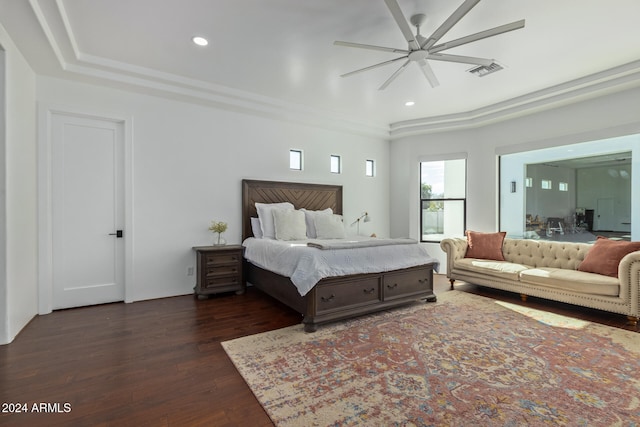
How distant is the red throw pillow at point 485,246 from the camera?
468cm

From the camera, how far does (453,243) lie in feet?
15.8

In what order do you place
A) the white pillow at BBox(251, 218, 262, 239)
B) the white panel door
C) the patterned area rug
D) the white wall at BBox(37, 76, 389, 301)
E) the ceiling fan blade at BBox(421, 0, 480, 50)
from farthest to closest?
the white pillow at BBox(251, 218, 262, 239) < the white wall at BBox(37, 76, 389, 301) < the white panel door < the ceiling fan blade at BBox(421, 0, 480, 50) < the patterned area rug

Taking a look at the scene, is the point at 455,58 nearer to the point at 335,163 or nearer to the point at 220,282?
the point at 335,163

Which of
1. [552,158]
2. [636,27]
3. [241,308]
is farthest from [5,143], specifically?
[552,158]

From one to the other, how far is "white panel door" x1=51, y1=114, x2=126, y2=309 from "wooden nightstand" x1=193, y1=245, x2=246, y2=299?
100 centimetres

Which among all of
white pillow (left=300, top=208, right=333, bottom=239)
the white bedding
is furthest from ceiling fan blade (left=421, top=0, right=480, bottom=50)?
white pillow (left=300, top=208, right=333, bottom=239)

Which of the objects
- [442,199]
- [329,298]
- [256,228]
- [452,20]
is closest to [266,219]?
[256,228]

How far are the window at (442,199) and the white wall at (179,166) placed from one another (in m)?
2.71

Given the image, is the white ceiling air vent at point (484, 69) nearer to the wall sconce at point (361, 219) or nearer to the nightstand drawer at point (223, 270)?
the wall sconce at point (361, 219)

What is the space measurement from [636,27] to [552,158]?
2.30 metres

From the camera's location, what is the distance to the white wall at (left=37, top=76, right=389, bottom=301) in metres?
3.93

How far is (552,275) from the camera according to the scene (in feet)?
12.1

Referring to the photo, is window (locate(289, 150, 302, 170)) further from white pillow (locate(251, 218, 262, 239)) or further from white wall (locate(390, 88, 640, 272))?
white wall (locate(390, 88, 640, 272))

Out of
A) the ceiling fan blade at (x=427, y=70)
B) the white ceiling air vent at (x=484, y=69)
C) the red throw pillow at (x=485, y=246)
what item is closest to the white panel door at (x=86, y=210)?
the ceiling fan blade at (x=427, y=70)
